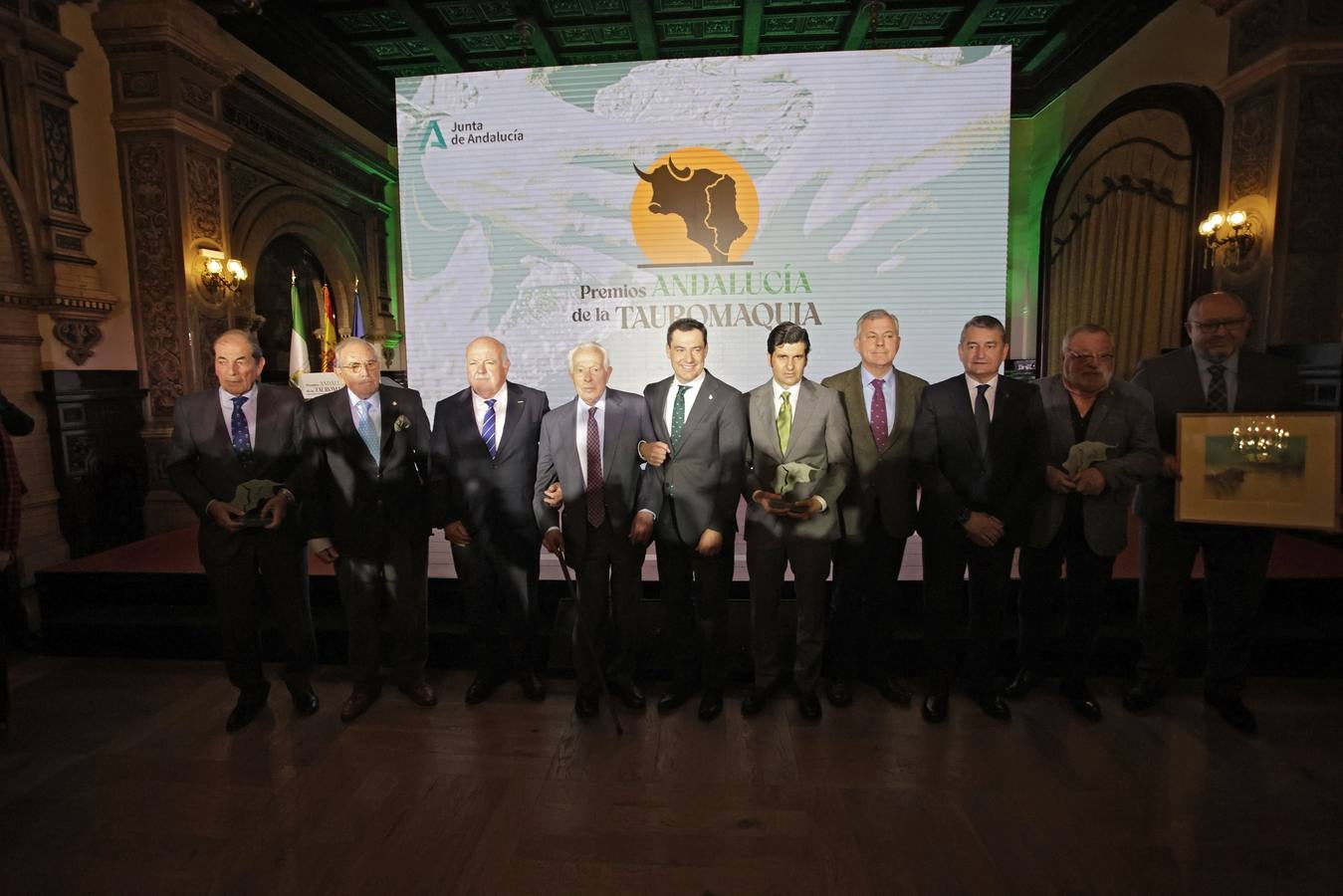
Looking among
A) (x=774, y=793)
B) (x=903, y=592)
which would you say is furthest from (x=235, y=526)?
(x=903, y=592)

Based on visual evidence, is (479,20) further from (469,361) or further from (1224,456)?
(1224,456)

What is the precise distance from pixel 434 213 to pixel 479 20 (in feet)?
8.86

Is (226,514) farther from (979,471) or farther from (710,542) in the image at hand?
(979,471)

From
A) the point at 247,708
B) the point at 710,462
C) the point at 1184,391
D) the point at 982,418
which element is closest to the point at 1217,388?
the point at 1184,391

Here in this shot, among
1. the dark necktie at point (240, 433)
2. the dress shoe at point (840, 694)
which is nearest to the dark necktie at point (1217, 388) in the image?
the dress shoe at point (840, 694)

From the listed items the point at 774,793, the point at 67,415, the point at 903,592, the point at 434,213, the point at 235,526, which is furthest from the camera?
the point at 67,415

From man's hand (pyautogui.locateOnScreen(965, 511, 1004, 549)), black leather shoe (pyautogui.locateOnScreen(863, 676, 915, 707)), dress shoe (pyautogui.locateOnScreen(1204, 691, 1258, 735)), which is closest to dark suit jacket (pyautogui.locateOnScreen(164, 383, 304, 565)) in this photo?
black leather shoe (pyautogui.locateOnScreen(863, 676, 915, 707))

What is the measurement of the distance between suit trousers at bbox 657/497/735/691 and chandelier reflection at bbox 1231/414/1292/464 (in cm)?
183

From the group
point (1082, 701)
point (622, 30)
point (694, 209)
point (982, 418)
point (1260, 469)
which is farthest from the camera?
point (622, 30)

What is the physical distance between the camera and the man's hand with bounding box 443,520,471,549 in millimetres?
2516

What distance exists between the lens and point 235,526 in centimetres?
239

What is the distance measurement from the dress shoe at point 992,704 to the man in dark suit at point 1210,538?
535 mm

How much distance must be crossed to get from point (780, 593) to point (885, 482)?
2.02ft

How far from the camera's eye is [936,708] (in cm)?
247
